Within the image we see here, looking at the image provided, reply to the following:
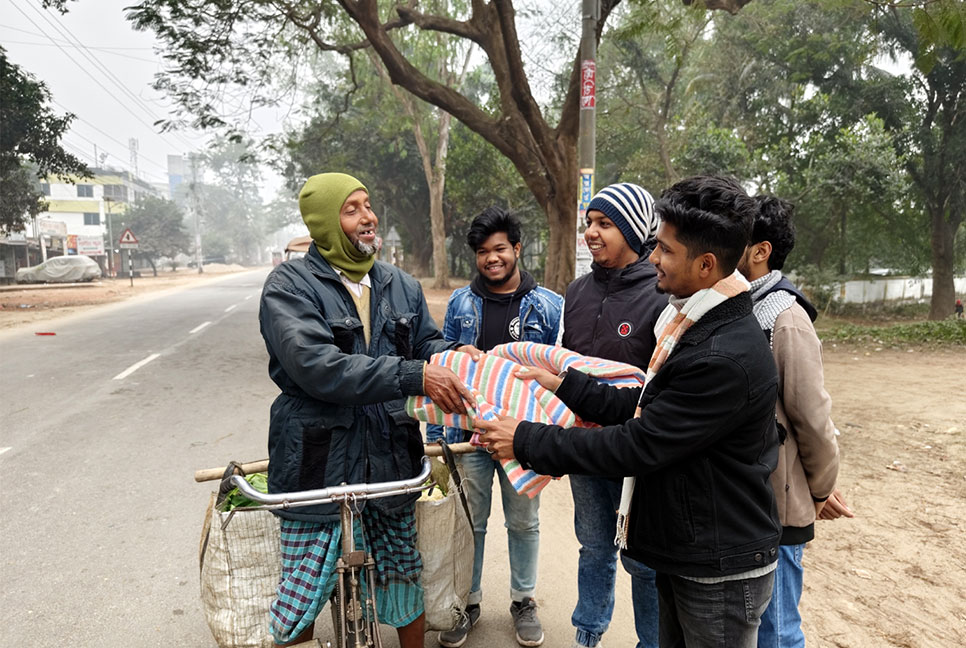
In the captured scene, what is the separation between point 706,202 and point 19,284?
36171mm

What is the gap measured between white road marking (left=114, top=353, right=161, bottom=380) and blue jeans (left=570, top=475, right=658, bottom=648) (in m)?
7.77

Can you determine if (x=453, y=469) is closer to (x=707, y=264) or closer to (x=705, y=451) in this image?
(x=705, y=451)

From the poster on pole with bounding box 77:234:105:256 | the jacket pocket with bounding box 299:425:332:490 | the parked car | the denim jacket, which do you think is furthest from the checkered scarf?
the poster on pole with bounding box 77:234:105:256

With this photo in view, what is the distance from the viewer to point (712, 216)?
5.26 ft

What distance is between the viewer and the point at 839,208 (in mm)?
17109

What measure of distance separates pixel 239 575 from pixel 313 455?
51cm

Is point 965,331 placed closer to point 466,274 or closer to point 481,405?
point 481,405

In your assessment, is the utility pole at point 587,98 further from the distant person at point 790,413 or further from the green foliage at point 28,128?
the green foliage at point 28,128

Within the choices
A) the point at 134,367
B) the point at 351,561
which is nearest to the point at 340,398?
the point at 351,561

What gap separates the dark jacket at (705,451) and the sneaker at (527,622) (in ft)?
4.16

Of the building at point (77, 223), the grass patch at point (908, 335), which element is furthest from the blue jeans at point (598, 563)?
the building at point (77, 223)

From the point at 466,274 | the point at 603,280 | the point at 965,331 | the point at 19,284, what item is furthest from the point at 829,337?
the point at 19,284

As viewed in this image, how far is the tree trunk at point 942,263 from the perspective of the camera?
642 inches

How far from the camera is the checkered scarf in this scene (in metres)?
1.64
